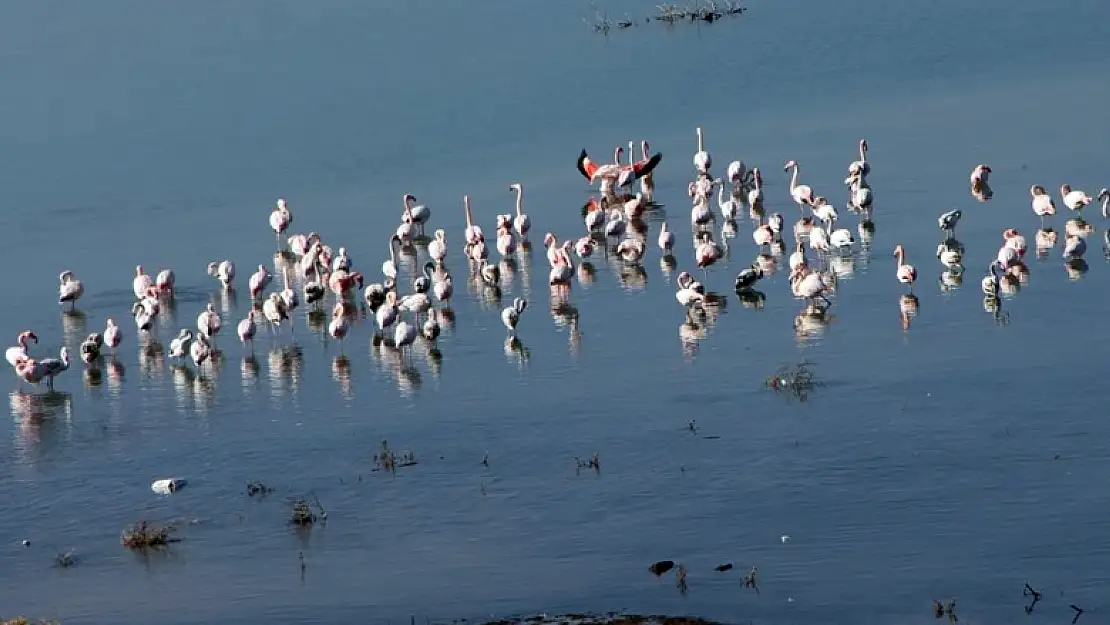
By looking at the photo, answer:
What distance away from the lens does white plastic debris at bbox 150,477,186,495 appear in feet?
67.3

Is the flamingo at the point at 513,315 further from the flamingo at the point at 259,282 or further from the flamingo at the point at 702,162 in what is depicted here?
the flamingo at the point at 702,162

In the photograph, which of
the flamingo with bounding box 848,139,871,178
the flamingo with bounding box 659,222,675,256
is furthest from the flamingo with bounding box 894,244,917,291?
the flamingo with bounding box 848,139,871,178

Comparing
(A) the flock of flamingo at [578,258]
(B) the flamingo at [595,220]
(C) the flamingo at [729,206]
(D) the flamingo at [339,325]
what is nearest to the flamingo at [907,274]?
(A) the flock of flamingo at [578,258]

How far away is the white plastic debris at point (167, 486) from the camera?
67.3 feet

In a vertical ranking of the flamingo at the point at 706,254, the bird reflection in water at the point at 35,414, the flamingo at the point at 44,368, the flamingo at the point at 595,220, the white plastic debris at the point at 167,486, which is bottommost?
the white plastic debris at the point at 167,486

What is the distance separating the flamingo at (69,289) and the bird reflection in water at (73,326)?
20 cm

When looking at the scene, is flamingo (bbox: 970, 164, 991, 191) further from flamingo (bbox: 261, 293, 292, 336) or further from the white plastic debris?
the white plastic debris

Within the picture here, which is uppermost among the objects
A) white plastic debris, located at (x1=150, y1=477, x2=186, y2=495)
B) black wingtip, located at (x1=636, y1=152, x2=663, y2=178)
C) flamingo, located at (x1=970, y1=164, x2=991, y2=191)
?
black wingtip, located at (x1=636, y1=152, x2=663, y2=178)

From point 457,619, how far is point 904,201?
16.6 metres

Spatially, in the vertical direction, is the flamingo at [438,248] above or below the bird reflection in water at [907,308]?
above

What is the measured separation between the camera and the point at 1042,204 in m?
29.2

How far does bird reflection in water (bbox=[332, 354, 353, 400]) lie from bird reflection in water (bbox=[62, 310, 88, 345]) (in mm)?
4013

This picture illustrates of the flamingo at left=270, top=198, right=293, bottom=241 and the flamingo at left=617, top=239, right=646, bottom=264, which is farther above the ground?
the flamingo at left=270, top=198, right=293, bottom=241

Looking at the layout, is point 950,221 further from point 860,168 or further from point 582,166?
point 582,166
